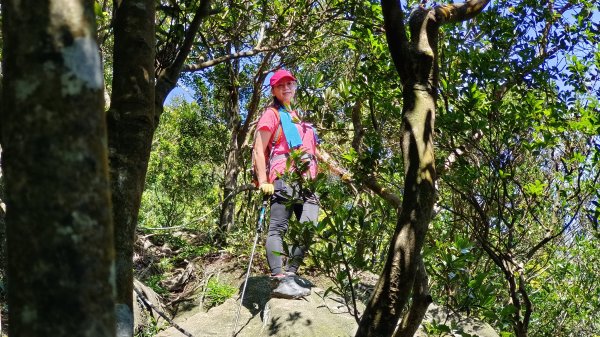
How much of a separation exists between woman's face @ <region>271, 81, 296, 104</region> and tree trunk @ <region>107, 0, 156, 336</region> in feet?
9.77

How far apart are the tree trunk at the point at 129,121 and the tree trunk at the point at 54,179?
0.83 m

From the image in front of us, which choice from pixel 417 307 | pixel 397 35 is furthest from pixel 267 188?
pixel 397 35

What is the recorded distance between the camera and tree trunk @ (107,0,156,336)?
78.4 inches

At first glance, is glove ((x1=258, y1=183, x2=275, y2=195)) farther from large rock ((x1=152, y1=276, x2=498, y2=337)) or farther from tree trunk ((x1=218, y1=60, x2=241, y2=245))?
tree trunk ((x1=218, y1=60, x2=241, y2=245))

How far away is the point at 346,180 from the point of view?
4.62 meters

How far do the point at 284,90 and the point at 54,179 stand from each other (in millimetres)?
4219

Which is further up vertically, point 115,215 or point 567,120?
point 567,120

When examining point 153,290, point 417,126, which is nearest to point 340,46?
point 153,290

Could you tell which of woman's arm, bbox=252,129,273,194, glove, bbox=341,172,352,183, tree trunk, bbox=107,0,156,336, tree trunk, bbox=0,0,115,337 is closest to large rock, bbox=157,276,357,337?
glove, bbox=341,172,352,183

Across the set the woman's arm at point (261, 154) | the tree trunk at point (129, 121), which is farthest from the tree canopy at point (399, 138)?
the woman's arm at point (261, 154)

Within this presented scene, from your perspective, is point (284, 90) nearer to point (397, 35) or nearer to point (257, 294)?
point (257, 294)

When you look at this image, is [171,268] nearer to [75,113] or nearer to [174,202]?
[174,202]

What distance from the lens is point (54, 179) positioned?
1081mm

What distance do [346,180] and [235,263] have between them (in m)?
3.20
